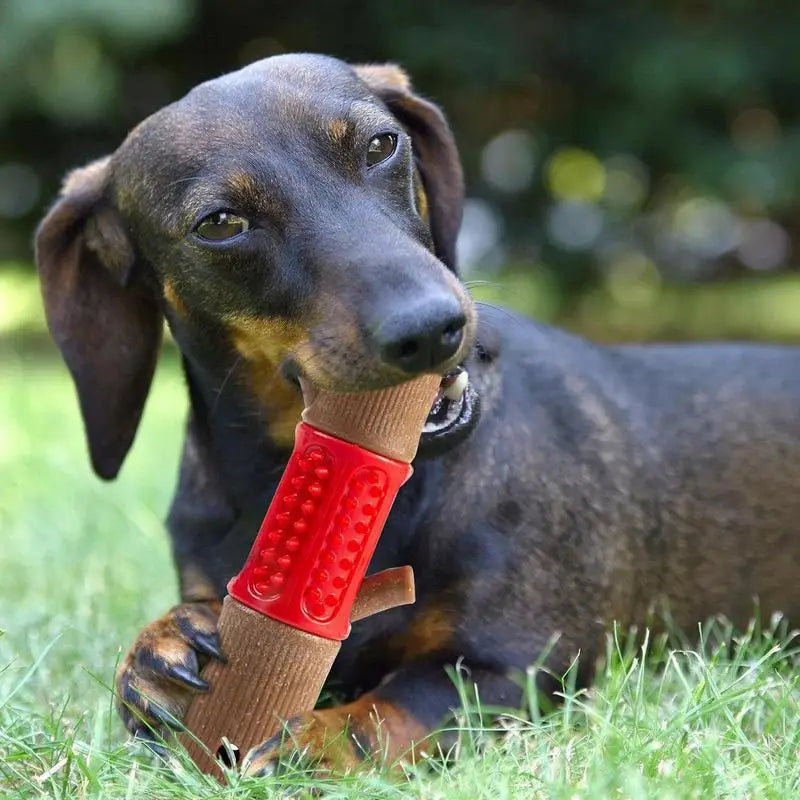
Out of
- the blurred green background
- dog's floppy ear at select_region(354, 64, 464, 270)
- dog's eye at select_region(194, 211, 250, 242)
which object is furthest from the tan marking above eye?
the blurred green background

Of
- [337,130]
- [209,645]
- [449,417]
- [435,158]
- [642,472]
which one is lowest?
[209,645]

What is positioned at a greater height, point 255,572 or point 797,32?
point 797,32

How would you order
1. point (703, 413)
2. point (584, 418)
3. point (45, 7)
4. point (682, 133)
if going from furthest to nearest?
1. point (682, 133)
2. point (45, 7)
3. point (703, 413)
4. point (584, 418)

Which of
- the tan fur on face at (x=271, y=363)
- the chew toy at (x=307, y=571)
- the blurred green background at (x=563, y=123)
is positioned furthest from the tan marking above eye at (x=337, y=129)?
the blurred green background at (x=563, y=123)

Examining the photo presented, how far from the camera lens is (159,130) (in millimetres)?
3404

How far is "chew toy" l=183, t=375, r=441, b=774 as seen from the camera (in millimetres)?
2736

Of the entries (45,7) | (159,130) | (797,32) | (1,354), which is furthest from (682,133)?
(159,130)

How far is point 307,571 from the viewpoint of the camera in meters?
2.73

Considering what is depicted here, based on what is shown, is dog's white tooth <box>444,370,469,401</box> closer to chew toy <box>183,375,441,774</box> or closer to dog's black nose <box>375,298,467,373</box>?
chew toy <box>183,375,441,774</box>

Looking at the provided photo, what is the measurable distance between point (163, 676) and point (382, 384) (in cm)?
85

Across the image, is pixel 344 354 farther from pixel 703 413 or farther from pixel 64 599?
pixel 64 599

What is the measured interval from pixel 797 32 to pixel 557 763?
10580 millimetres

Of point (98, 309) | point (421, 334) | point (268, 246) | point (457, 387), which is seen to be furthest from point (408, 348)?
point (98, 309)

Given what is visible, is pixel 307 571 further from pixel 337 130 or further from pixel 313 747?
pixel 337 130
